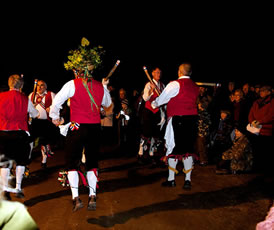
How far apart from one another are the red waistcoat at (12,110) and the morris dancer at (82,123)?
63 centimetres

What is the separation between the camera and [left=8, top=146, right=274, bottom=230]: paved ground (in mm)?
3590

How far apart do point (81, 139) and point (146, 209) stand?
1.32 metres

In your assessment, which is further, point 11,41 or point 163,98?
point 11,41

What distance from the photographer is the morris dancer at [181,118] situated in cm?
467

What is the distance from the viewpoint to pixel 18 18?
11094 mm

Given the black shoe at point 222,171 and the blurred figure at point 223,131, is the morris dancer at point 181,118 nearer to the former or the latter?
the black shoe at point 222,171

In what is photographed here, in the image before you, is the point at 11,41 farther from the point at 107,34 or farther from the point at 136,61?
the point at 136,61

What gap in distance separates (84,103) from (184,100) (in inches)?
66.9

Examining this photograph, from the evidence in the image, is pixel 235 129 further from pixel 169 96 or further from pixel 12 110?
pixel 12 110

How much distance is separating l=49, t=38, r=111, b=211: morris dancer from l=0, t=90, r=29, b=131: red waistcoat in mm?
627

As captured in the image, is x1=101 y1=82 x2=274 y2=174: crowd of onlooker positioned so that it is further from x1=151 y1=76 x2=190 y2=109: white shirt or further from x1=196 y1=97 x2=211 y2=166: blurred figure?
x1=151 y1=76 x2=190 y2=109: white shirt

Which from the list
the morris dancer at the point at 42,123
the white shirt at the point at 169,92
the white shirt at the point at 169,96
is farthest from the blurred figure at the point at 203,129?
the morris dancer at the point at 42,123

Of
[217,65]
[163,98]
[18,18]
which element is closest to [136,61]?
[217,65]

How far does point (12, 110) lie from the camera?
4145 millimetres
